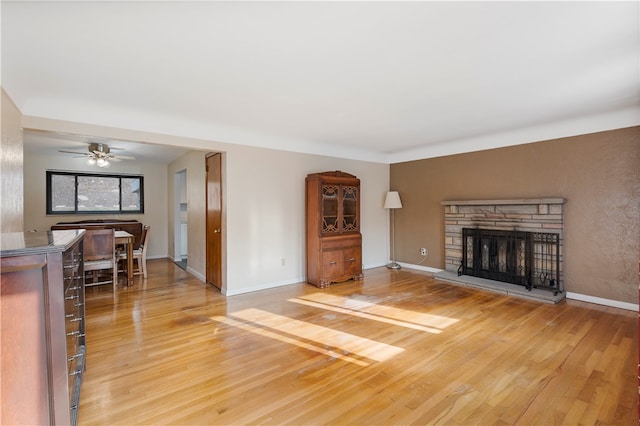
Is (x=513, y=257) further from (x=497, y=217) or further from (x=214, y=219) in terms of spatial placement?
(x=214, y=219)

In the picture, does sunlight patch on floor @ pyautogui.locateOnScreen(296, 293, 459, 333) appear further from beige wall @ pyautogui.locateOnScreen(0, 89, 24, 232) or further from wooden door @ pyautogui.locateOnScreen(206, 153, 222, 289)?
beige wall @ pyautogui.locateOnScreen(0, 89, 24, 232)

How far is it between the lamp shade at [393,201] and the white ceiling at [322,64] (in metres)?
2.05

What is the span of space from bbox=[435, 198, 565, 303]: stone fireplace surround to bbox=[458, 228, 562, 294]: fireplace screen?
0.10 metres

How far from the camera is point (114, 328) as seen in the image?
10.0 feet

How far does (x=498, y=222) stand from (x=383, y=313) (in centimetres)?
257

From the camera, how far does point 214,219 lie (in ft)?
15.1

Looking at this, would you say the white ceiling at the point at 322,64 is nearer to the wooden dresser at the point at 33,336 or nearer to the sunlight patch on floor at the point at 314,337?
the wooden dresser at the point at 33,336

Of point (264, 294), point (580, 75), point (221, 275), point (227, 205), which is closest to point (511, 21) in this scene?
point (580, 75)

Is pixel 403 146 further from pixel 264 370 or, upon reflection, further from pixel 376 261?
pixel 264 370

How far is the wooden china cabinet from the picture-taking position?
473 cm

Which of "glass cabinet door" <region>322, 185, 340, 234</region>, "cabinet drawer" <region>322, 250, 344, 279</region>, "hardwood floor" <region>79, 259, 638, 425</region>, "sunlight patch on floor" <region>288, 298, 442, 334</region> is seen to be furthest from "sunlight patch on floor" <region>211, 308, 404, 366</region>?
"glass cabinet door" <region>322, 185, 340, 234</region>

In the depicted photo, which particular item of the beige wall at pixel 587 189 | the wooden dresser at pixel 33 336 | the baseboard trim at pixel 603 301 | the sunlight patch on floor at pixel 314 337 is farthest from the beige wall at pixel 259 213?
the baseboard trim at pixel 603 301

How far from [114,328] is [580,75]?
4944mm

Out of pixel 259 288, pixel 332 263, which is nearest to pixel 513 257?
pixel 332 263
